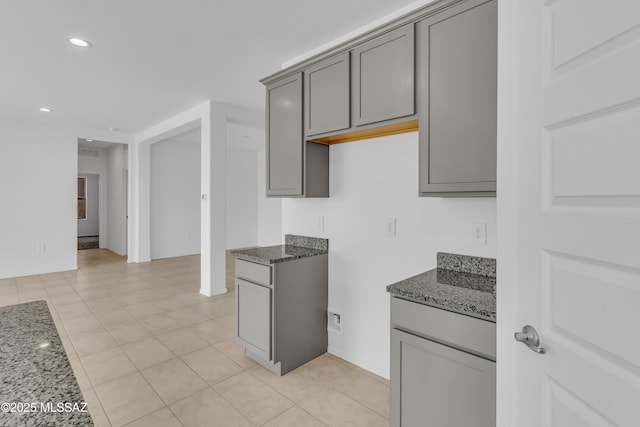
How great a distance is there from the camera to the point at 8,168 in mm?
5398

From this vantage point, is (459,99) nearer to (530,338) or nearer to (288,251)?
(530,338)

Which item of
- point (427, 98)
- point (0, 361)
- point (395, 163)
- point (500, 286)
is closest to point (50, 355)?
point (0, 361)

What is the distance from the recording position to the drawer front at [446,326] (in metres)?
1.35

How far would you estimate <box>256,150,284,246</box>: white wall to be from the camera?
848cm

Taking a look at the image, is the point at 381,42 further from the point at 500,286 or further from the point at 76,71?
the point at 76,71

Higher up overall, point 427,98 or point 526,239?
point 427,98

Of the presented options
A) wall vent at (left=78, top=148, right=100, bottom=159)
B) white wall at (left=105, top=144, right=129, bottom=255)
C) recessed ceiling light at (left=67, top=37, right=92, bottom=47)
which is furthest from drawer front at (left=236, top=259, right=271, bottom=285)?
wall vent at (left=78, top=148, right=100, bottom=159)

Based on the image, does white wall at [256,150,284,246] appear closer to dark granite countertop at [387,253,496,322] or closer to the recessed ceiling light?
the recessed ceiling light

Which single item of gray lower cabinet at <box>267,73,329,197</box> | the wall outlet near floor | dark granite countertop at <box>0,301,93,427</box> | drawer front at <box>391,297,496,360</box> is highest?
gray lower cabinet at <box>267,73,329,197</box>

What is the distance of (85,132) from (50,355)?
6.78 m

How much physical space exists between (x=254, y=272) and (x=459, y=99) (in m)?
1.84

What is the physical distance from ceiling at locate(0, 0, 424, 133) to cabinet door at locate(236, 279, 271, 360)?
2.02m

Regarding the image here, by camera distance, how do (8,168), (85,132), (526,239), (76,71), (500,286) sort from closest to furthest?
(526,239) < (500,286) < (76,71) < (8,168) < (85,132)

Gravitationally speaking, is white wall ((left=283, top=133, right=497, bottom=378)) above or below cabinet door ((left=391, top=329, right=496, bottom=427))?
above
